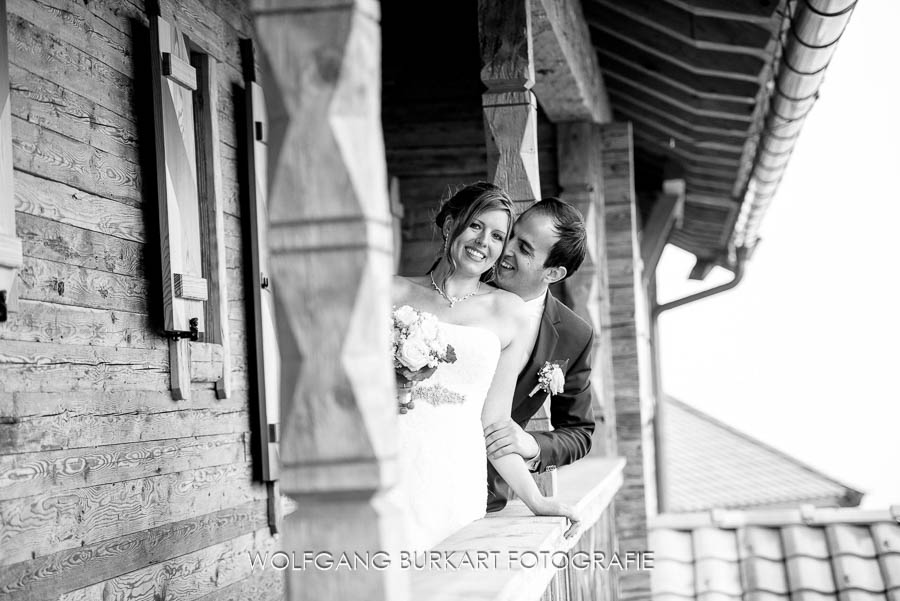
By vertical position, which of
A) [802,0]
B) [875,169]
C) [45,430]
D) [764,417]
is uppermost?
[875,169]

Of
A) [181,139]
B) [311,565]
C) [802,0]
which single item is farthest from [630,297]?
[311,565]

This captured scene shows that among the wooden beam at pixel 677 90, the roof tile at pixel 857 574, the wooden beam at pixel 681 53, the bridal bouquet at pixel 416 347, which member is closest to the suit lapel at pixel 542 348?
the bridal bouquet at pixel 416 347

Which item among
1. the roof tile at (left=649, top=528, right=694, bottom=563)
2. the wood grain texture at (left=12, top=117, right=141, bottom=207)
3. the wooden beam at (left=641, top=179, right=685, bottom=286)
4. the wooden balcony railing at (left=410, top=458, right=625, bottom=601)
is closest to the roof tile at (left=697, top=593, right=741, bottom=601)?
the roof tile at (left=649, top=528, right=694, bottom=563)

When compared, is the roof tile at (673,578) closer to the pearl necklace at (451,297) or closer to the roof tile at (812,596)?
the roof tile at (812,596)

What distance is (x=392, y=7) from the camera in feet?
24.5

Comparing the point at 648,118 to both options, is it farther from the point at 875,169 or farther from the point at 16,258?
the point at 875,169

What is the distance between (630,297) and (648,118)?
5.30ft

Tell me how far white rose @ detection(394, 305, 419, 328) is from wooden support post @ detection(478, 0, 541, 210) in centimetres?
116

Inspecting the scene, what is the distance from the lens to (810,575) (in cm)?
677

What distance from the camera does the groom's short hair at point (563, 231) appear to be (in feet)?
12.2

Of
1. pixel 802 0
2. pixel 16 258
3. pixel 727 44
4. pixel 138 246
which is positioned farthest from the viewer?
pixel 727 44

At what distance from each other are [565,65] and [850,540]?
386 cm

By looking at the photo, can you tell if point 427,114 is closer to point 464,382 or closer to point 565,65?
point 565,65

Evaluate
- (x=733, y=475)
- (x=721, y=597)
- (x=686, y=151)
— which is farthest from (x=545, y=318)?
(x=733, y=475)
